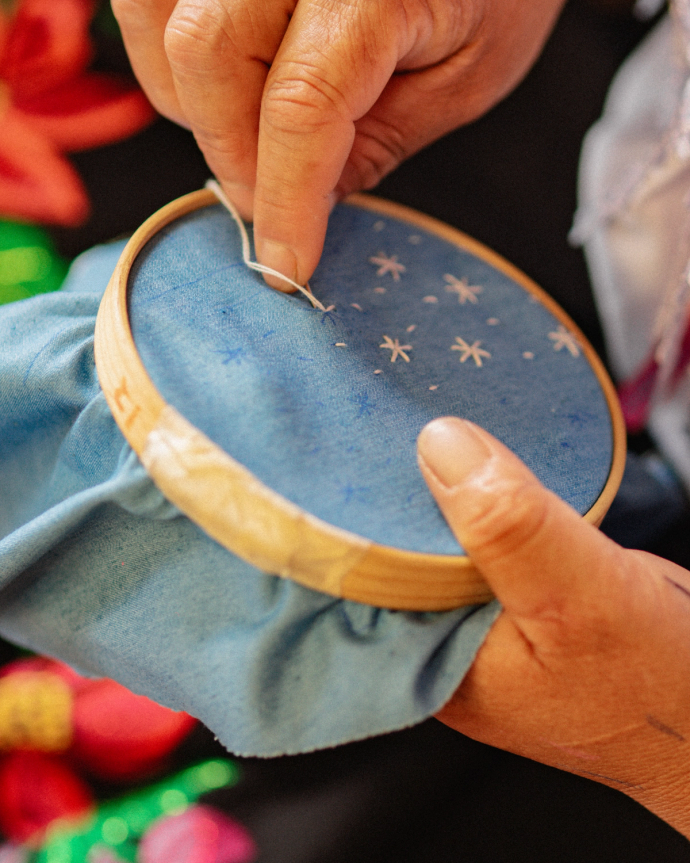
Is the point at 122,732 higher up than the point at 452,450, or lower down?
lower down

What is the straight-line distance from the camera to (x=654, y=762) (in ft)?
1.87

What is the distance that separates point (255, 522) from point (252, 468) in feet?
0.13

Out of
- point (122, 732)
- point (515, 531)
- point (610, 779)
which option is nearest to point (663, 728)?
point (610, 779)

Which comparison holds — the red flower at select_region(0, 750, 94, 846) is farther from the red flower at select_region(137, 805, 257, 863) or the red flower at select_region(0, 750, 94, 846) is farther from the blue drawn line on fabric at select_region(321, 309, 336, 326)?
the blue drawn line on fabric at select_region(321, 309, 336, 326)

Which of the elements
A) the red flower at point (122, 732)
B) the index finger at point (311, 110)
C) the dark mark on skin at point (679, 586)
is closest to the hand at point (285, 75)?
the index finger at point (311, 110)

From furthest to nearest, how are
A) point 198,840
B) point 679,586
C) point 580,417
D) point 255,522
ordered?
point 198,840 → point 580,417 → point 679,586 → point 255,522

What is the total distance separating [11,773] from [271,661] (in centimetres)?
60

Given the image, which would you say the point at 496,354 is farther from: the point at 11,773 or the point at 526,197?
the point at 11,773

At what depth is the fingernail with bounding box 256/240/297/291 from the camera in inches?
24.1

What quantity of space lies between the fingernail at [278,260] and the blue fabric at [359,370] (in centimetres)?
1

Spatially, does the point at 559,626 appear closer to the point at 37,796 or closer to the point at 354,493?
the point at 354,493

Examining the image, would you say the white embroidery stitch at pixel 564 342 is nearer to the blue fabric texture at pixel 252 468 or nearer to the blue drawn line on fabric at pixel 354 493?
the blue fabric texture at pixel 252 468

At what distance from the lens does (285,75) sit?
0.59 m

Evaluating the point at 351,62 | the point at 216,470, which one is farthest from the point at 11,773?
the point at 351,62
